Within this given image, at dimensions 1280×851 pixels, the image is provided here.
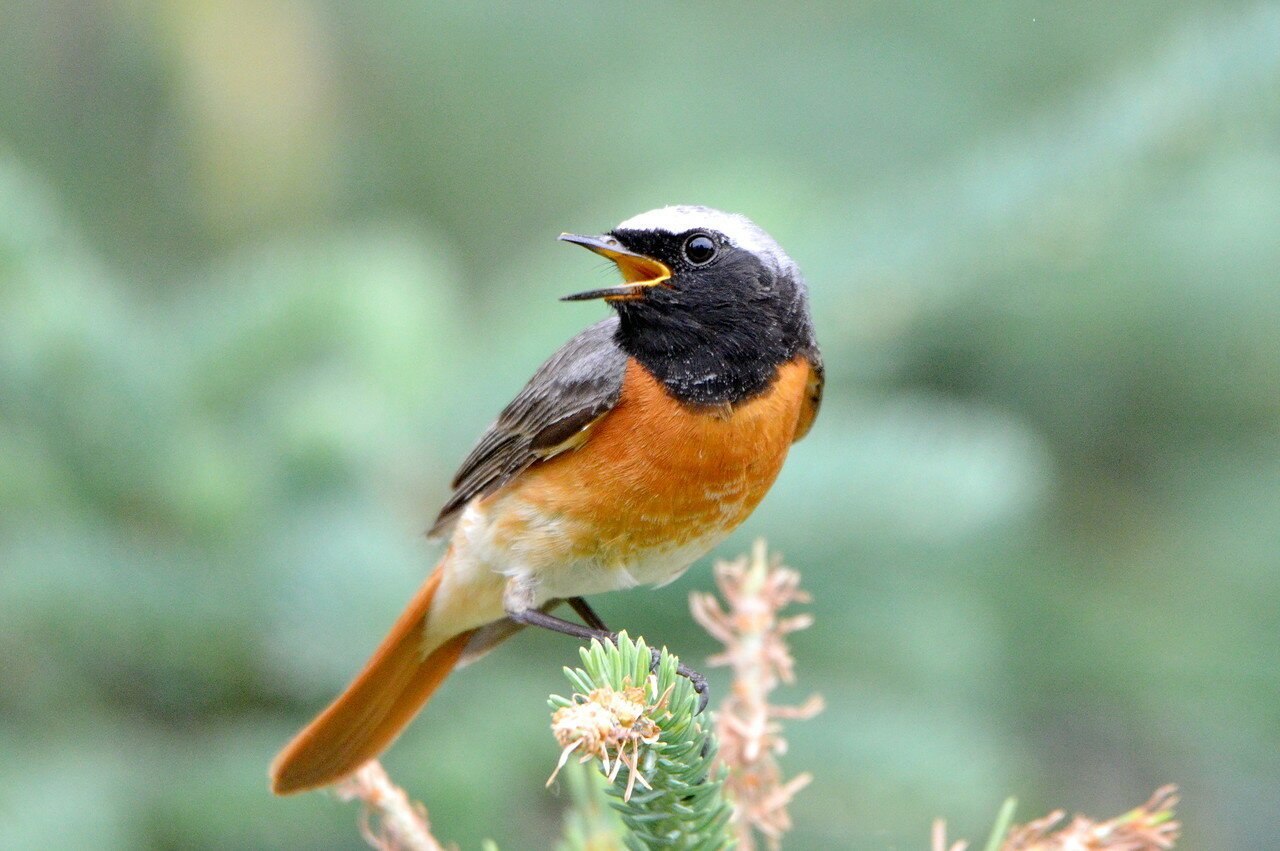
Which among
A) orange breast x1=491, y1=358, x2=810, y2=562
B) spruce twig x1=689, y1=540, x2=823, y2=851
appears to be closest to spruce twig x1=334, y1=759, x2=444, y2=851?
spruce twig x1=689, y1=540, x2=823, y2=851

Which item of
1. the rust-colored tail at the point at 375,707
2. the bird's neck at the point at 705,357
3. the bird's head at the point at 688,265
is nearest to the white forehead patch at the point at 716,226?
the bird's head at the point at 688,265

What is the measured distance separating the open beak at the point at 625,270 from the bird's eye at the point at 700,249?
0.19 ft

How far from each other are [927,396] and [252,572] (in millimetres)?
1929

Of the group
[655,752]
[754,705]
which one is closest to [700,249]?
[754,705]

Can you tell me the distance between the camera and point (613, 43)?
5.53 metres

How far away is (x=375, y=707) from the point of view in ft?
9.51

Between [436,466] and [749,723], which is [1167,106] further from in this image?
[436,466]

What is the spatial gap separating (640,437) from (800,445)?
0.52 m

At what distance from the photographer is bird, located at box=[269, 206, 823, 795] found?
285 centimetres

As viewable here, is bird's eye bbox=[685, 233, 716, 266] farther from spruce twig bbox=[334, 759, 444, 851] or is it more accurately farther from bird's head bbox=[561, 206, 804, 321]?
spruce twig bbox=[334, 759, 444, 851]

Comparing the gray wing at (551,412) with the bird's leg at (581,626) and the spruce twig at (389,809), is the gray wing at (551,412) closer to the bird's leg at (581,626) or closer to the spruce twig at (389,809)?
the bird's leg at (581,626)

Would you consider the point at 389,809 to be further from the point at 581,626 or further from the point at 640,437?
the point at 640,437

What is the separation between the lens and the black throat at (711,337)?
9.52ft

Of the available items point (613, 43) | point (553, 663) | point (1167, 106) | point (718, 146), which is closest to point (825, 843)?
point (553, 663)
